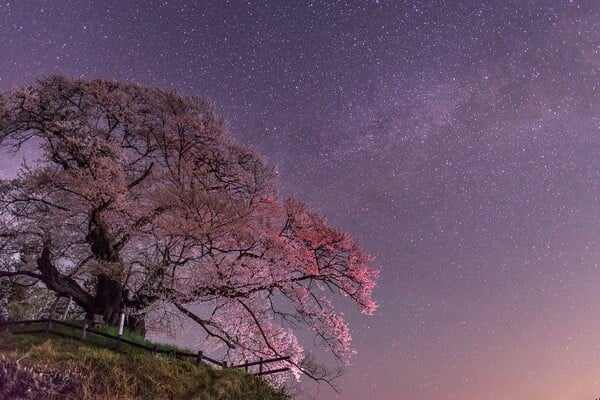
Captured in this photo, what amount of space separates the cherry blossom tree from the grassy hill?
11.6ft

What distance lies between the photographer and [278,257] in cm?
2314

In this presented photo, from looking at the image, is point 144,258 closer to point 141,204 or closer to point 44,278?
point 141,204

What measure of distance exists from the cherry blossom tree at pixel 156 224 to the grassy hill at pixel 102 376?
11.6 ft

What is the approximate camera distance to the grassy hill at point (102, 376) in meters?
14.0

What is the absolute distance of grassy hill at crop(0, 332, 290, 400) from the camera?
1405cm

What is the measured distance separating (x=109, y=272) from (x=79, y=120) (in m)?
6.17

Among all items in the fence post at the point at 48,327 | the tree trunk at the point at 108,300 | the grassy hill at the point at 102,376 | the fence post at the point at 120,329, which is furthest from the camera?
the tree trunk at the point at 108,300

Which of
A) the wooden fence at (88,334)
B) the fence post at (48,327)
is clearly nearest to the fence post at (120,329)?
the wooden fence at (88,334)

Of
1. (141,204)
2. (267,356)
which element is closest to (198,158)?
(141,204)

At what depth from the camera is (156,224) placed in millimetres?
21953

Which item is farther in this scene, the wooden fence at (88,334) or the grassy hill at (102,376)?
the wooden fence at (88,334)

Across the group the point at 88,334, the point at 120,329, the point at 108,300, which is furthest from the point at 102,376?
the point at 108,300

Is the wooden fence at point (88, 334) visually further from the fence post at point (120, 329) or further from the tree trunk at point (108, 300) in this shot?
the tree trunk at point (108, 300)

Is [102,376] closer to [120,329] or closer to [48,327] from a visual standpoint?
[48,327]
